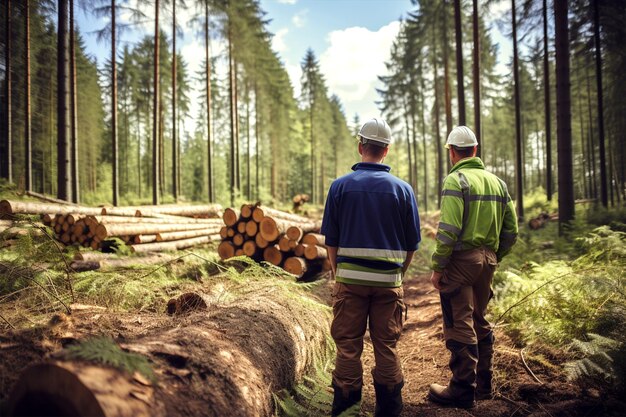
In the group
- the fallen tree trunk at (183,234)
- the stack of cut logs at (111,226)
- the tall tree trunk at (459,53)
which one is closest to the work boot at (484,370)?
the stack of cut logs at (111,226)

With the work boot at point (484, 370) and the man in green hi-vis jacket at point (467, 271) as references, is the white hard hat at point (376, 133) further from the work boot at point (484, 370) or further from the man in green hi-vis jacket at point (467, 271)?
the work boot at point (484, 370)

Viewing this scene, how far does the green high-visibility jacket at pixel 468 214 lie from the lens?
3605 millimetres

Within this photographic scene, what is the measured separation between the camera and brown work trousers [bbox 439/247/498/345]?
3611 millimetres

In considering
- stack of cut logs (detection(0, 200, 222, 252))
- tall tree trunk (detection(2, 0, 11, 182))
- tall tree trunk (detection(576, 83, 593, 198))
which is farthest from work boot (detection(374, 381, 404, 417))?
tall tree trunk (detection(576, 83, 593, 198))

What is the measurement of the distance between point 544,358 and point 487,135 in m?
45.2

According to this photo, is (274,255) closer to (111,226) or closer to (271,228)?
(271,228)

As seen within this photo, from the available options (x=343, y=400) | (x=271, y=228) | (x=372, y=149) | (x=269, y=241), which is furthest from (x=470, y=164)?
(x=269, y=241)

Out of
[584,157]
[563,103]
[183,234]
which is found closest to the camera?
[563,103]

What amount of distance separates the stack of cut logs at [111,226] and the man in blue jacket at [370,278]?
6577mm

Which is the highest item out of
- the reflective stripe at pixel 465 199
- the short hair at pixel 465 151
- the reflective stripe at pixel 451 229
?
the short hair at pixel 465 151

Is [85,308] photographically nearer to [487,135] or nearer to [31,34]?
[31,34]

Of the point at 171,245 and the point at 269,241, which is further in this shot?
the point at 171,245

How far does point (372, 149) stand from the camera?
346 centimetres

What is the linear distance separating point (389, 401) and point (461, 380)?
0.88m
